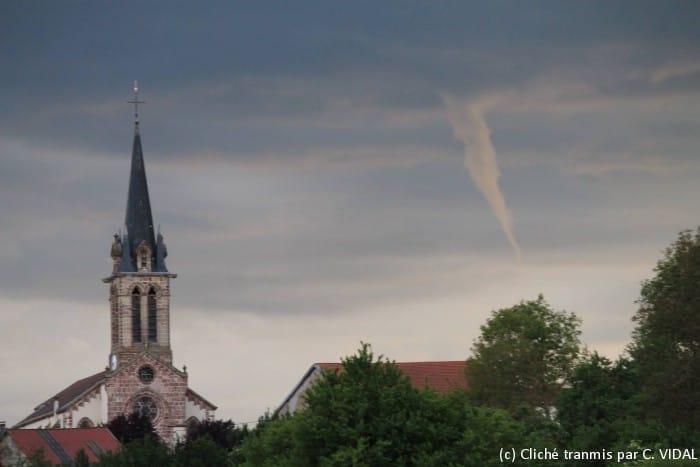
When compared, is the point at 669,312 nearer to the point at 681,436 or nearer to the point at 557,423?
the point at 681,436

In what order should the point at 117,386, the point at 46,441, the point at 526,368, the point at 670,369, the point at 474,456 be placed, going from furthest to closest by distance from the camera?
the point at 117,386 → the point at 46,441 → the point at 526,368 → the point at 670,369 → the point at 474,456

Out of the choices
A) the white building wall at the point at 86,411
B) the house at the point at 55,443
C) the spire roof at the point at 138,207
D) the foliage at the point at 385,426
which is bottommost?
the foliage at the point at 385,426

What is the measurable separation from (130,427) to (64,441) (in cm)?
958

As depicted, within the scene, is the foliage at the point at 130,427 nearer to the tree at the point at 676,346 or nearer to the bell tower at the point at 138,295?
the bell tower at the point at 138,295

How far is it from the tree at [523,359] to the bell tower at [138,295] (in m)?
53.3

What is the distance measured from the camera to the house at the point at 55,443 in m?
134

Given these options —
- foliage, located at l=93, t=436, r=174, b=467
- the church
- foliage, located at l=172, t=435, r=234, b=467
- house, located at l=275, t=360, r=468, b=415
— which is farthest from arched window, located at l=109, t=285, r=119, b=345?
foliage, located at l=172, t=435, r=234, b=467

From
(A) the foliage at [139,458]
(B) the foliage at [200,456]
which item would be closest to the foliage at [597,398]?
(B) the foliage at [200,456]

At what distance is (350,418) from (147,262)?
100 m

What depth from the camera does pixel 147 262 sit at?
160875mm

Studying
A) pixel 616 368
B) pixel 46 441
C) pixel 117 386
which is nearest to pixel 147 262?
pixel 117 386

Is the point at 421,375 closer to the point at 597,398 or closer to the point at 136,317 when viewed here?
the point at 136,317

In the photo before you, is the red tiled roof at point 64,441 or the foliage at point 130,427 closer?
the red tiled roof at point 64,441

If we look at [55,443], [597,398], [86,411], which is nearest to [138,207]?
[86,411]
